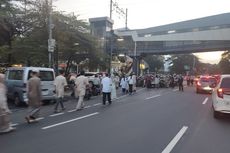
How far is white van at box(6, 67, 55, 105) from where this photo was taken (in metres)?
17.9

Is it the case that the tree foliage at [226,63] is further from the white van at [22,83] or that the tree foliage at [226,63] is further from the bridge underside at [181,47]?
the white van at [22,83]

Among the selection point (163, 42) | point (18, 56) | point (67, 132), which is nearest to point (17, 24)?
point (18, 56)

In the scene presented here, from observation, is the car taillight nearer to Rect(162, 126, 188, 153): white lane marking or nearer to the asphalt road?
the asphalt road

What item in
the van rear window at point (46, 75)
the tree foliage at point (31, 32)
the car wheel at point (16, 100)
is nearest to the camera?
the car wheel at point (16, 100)

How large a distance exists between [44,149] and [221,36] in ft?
237

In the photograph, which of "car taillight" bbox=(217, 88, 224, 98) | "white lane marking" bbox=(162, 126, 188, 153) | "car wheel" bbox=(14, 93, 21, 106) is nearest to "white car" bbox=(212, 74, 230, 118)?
"car taillight" bbox=(217, 88, 224, 98)

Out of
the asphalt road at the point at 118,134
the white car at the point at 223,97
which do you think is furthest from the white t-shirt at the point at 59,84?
the white car at the point at 223,97

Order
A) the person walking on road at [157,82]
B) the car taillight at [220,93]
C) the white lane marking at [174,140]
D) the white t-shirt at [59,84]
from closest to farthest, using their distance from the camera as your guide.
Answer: the white lane marking at [174,140], the car taillight at [220,93], the white t-shirt at [59,84], the person walking on road at [157,82]

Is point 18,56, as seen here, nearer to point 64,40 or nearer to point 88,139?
point 64,40

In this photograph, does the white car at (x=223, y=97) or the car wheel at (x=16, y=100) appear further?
the car wheel at (x=16, y=100)

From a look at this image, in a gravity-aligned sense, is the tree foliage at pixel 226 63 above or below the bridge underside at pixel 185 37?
below

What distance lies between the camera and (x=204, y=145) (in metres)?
8.80

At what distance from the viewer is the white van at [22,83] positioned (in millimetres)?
17859

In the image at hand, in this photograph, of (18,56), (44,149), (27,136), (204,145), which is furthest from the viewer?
(18,56)
